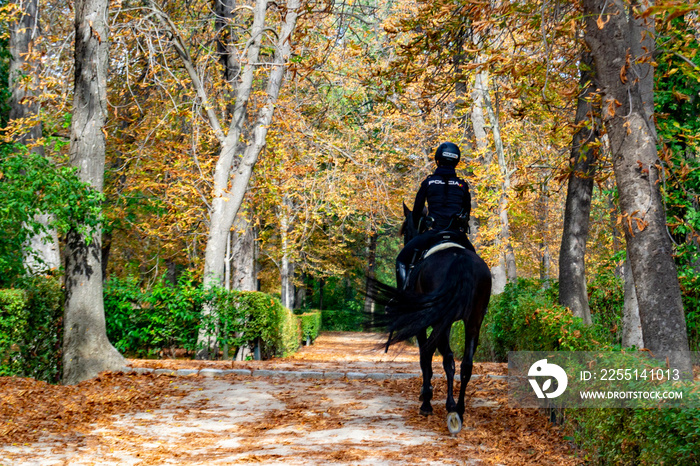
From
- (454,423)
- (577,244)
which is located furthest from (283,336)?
(454,423)

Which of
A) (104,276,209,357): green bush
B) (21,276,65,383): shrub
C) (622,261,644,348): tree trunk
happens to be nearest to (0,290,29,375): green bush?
(21,276,65,383): shrub

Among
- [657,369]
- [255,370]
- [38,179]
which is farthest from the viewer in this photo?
[255,370]

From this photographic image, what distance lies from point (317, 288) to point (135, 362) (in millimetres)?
45611

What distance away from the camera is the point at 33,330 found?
10.3 m

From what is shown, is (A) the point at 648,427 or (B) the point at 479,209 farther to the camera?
(B) the point at 479,209

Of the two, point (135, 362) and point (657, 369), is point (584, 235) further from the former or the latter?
point (135, 362)

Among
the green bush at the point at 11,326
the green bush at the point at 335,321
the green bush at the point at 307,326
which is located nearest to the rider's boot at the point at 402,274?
the green bush at the point at 11,326

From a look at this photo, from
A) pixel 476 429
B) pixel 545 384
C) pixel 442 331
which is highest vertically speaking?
pixel 442 331

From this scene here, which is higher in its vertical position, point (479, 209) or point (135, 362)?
point (479, 209)

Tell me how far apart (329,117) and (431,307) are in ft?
47.3

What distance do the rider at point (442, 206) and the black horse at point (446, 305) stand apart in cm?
54

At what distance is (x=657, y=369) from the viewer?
462 centimetres

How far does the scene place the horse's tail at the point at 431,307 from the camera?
6.68 metres

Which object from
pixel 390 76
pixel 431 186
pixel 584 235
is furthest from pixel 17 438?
pixel 584 235
